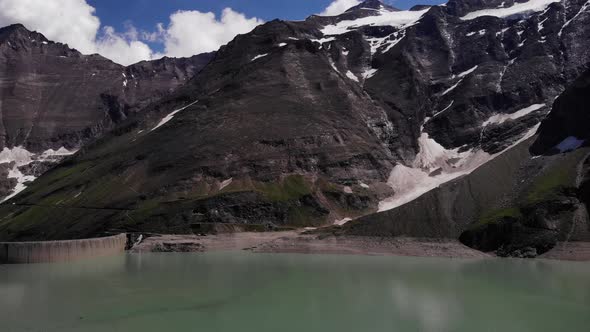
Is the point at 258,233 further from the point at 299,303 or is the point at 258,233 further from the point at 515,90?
the point at 515,90

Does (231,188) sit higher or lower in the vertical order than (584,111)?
lower

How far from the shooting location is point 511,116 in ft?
546

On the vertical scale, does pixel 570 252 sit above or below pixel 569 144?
below

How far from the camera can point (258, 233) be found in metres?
106

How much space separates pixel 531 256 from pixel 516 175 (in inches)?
1432

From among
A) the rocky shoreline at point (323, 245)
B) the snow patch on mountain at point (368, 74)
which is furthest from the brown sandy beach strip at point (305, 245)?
the snow patch on mountain at point (368, 74)

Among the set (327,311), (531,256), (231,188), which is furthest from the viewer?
(231,188)

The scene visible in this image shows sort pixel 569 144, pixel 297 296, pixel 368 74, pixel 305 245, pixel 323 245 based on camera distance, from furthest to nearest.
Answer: pixel 368 74 < pixel 569 144 < pixel 305 245 < pixel 323 245 < pixel 297 296

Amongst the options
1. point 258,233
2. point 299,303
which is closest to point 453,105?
point 258,233

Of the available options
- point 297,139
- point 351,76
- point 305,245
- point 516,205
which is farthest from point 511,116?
point 305,245

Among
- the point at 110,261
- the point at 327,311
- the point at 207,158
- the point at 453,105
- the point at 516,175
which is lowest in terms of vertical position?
the point at 327,311

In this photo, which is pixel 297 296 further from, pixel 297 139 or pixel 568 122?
pixel 568 122

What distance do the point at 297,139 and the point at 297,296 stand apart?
89.7 metres

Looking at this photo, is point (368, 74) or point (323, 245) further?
point (368, 74)
